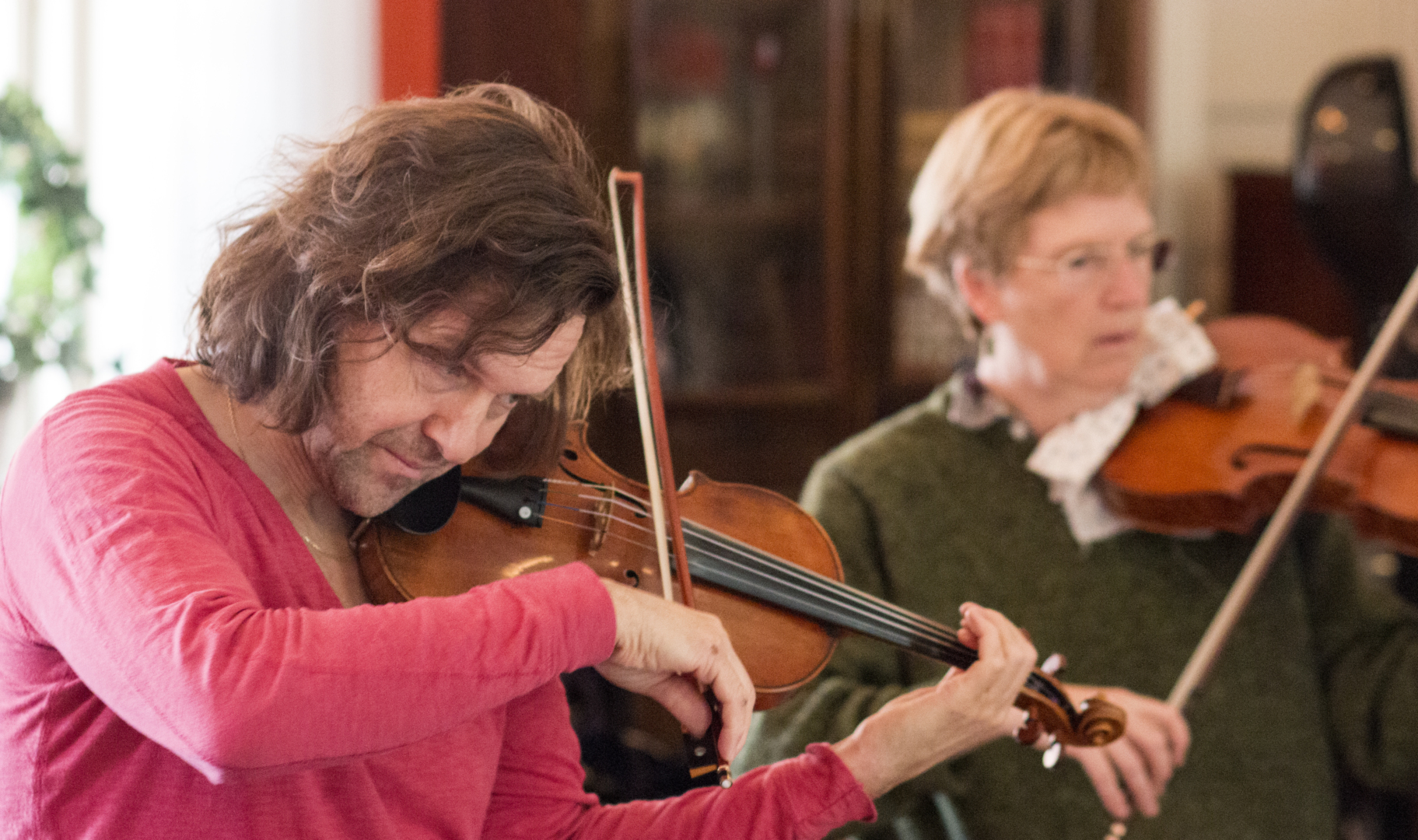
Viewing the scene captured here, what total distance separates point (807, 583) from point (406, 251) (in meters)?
0.42

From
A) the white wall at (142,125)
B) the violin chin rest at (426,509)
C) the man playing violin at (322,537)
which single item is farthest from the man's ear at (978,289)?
the white wall at (142,125)

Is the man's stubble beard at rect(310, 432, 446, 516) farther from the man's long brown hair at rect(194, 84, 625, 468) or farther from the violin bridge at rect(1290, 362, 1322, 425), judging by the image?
the violin bridge at rect(1290, 362, 1322, 425)

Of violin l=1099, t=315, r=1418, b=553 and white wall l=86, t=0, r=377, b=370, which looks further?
white wall l=86, t=0, r=377, b=370

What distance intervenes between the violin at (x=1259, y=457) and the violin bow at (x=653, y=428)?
70 cm

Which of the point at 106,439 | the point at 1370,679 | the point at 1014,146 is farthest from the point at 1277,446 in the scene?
the point at 106,439

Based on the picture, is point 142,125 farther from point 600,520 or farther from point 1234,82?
point 1234,82

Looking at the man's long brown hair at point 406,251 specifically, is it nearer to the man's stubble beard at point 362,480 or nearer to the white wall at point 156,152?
the man's stubble beard at point 362,480

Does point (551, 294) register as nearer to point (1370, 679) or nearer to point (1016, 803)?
point (1016, 803)

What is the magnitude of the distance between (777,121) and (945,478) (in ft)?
5.15

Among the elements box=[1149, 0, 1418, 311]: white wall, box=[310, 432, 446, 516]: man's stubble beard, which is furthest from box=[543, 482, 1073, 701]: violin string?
box=[1149, 0, 1418, 311]: white wall

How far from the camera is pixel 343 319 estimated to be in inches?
32.5

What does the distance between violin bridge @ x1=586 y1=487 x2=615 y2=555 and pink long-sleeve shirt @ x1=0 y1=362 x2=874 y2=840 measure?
156 mm

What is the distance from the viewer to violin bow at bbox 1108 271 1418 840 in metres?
1.39

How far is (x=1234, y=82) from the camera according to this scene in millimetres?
3176
